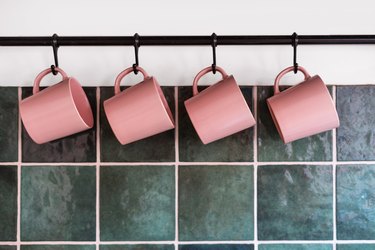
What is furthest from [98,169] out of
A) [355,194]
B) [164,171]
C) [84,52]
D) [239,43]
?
[355,194]

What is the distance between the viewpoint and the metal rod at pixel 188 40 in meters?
0.92

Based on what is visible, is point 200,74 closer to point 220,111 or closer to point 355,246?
point 220,111

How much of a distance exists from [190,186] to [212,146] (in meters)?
0.11

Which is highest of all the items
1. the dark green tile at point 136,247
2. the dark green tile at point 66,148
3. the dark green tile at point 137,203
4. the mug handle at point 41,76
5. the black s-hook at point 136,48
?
the black s-hook at point 136,48

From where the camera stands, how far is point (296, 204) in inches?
39.4

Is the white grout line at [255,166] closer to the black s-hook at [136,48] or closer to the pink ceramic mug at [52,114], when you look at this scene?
the black s-hook at [136,48]

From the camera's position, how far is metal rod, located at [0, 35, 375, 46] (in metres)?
0.92

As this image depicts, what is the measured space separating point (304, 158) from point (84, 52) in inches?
22.5

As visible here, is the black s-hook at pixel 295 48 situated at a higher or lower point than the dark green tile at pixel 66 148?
higher

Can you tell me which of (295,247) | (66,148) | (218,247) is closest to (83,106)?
(66,148)

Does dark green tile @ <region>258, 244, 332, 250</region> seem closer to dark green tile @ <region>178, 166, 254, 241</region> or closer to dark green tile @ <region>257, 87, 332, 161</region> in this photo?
dark green tile @ <region>178, 166, 254, 241</region>

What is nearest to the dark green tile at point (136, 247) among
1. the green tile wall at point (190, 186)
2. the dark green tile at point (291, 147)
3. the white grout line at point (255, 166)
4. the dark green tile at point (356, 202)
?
the green tile wall at point (190, 186)

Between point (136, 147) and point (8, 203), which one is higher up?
point (136, 147)
